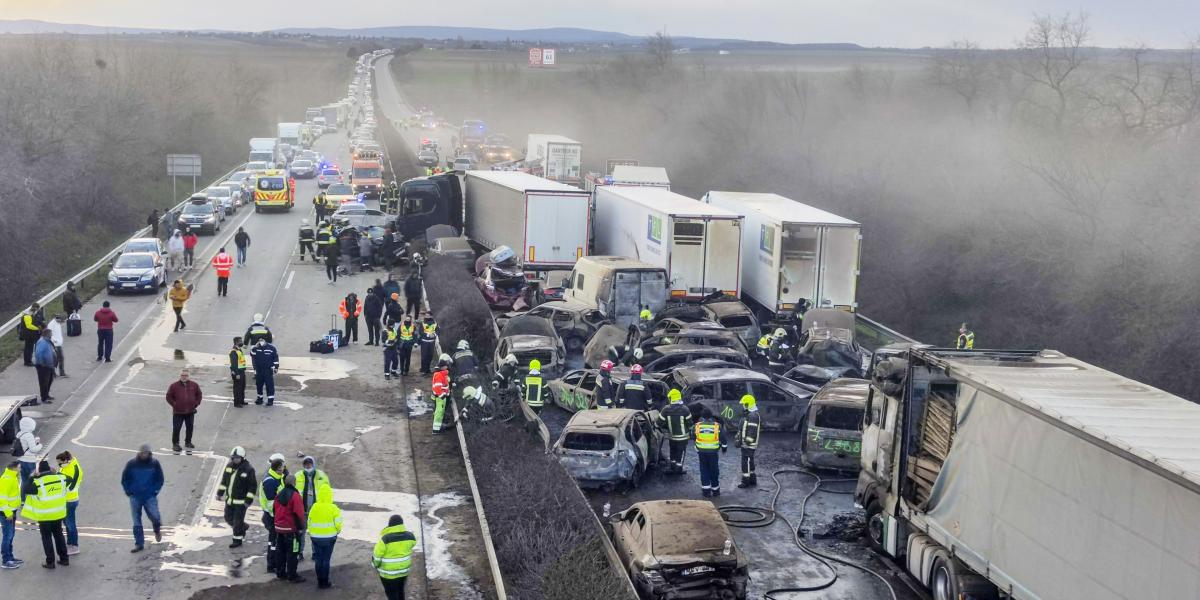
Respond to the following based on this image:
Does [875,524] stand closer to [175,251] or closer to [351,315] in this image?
[351,315]

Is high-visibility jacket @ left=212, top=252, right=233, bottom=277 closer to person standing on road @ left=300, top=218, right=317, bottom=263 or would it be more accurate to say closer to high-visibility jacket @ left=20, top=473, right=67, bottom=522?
person standing on road @ left=300, top=218, right=317, bottom=263

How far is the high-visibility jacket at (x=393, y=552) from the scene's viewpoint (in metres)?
12.6

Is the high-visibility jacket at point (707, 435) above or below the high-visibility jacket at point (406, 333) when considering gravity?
above

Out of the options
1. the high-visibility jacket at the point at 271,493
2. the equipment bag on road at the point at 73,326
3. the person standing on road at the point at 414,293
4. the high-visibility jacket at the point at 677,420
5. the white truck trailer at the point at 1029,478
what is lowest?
the equipment bag on road at the point at 73,326

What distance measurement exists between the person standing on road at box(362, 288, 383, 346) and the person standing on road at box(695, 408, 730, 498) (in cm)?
1229

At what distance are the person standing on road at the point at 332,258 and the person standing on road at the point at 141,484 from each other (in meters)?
21.2

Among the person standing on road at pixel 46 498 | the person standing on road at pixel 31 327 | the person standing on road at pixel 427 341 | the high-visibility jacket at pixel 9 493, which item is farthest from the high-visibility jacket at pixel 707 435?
the person standing on road at pixel 31 327

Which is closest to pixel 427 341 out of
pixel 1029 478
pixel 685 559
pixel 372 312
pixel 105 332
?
pixel 372 312

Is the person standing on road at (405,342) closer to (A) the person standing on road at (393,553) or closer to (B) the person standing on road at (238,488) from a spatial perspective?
(B) the person standing on road at (238,488)

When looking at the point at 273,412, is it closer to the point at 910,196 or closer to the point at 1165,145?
the point at 1165,145

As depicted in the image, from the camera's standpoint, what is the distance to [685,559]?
521 inches

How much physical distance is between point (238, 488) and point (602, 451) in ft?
18.0

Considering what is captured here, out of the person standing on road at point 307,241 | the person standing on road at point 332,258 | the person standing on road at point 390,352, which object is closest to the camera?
the person standing on road at point 390,352

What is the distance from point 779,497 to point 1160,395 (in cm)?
705
